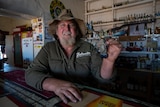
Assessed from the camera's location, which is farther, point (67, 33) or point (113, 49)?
point (67, 33)

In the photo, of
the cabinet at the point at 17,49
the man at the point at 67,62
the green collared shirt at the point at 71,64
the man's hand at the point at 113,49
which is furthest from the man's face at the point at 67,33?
the cabinet at the point at 17,49

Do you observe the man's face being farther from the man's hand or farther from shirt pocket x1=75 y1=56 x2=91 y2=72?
the man's hand

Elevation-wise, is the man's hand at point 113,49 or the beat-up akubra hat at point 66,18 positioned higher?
the beat-up akubra hat at point 66,18

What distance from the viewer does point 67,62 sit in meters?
0.90

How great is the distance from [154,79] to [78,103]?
6.06ft

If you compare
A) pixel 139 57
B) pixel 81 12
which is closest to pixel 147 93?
pixel 139 57

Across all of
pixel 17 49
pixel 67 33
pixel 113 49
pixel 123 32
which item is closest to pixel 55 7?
pixel 123 32

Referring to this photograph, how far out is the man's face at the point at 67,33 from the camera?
1016 mm

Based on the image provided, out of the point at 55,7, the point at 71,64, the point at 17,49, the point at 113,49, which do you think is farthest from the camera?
the point at 17,49

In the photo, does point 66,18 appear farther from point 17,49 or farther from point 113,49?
point 17,49

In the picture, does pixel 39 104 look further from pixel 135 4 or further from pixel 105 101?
pixel 135 4

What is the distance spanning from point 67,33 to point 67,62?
0.86 feet

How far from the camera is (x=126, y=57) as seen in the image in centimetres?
236

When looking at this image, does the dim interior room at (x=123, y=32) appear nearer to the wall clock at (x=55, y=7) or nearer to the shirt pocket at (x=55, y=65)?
the wall clock at (x=55, y=7)
